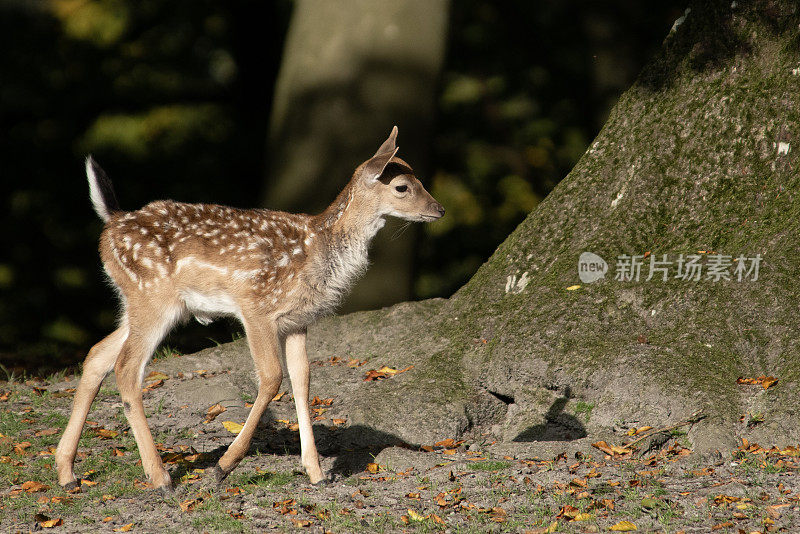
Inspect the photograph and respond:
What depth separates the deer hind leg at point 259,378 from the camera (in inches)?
206

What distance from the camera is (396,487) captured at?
16.5ft

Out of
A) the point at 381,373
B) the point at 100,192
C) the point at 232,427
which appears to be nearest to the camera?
the point at 100,192

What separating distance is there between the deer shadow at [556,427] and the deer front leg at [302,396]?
1431mm

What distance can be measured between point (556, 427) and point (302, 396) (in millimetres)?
1650

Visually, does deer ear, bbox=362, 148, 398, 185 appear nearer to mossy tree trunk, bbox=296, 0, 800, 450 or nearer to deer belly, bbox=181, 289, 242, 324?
deer belly, bbox=181, 289, 242, 324

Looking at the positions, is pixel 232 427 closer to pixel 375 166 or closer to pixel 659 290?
pixel 375 166

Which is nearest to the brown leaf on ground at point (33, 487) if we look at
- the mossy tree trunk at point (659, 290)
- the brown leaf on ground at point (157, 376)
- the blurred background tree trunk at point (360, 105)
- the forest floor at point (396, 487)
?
the forest floor at point (396, 487)

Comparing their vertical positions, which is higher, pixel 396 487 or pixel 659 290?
pixel 659 290

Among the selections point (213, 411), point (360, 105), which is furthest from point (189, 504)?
point (360, 105)

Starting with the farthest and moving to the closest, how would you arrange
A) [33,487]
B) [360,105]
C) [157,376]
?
1. [360,105]
2. [157,376]
3. [33,487]

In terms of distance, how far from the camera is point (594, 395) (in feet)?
19.6

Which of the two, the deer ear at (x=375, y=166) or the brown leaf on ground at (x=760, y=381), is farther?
the deer ear at (x=375, y=166)

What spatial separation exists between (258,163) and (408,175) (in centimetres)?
694

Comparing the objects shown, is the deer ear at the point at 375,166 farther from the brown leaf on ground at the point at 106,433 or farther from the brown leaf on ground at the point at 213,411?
the brown leaf on ground at the point at 106,433
